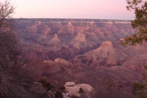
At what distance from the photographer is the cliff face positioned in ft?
209

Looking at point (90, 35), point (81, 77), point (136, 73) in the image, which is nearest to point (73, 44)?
point (90, 35)

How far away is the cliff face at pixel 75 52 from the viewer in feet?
209

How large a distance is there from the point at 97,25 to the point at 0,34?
181150 millimetres

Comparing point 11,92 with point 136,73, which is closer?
point 11,92

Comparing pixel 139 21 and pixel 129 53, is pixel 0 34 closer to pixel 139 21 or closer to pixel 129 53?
pixel 139 21

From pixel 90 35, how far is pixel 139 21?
554ft

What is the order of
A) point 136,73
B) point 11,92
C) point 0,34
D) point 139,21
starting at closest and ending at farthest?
1. point 139,21
2. point 11,92
3. point 0,34
4. point 136,73

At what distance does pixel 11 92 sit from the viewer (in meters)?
16.0

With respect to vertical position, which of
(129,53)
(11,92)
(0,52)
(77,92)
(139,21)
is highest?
(139,21)

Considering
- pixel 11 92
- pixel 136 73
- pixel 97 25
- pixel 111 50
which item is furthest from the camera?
pixel 97 25

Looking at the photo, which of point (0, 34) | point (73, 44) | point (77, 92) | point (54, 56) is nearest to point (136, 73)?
point (54, 56)

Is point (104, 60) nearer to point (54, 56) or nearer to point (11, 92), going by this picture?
point (54, 56)

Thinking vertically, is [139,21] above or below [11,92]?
above

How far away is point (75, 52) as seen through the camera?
416 ft
